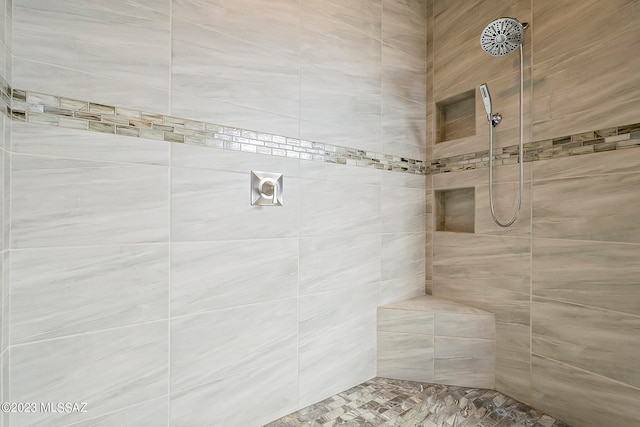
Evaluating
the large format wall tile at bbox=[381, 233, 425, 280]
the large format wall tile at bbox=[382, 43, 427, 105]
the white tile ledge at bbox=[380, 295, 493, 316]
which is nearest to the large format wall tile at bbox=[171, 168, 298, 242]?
the large format wall tile at bbox=[381, 233, 425, 280]

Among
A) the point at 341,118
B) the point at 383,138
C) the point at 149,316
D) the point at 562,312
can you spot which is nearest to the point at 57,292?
the point at 149,316

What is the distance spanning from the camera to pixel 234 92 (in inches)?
52.4

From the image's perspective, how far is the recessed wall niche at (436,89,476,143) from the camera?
6.33 ft

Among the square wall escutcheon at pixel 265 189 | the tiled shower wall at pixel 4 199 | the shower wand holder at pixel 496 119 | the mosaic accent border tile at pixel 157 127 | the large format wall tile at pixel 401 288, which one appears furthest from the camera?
the large format wall tile at pixel 401 288

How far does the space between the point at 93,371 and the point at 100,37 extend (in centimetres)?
117

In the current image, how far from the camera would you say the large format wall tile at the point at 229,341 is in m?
1.21

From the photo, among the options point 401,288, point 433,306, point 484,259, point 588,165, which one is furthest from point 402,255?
point 588,165

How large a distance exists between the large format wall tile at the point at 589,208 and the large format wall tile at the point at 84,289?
1740 millimetres

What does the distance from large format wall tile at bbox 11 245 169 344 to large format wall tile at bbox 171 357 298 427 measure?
0.38m

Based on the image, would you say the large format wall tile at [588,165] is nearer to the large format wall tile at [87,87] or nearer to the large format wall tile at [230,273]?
the large format wall tile at [230,273]

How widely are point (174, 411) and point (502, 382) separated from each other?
64.5 inches

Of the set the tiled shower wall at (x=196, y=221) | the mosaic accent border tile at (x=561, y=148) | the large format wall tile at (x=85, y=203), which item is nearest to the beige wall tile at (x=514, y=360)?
the tiled shower wall at (x=196, y=221)

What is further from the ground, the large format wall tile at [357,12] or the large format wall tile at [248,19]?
the large format wall tile at [357,12]

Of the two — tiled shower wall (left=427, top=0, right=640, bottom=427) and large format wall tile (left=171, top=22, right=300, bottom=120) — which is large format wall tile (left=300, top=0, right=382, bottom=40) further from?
tiled shower wall (left=427, top=0, right=640, bottom=427)
